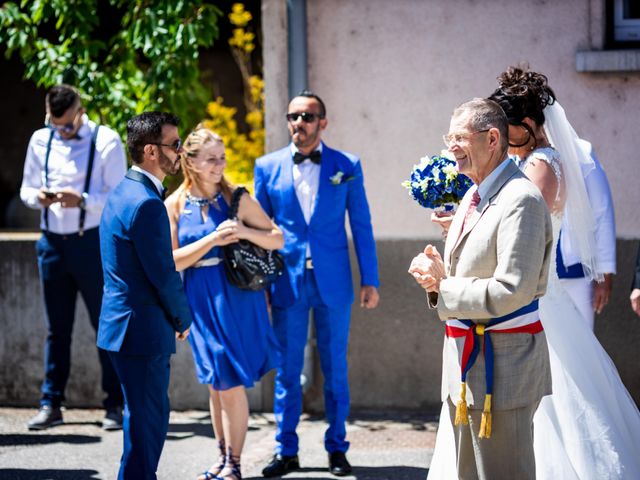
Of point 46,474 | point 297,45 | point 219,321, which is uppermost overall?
point 297,45

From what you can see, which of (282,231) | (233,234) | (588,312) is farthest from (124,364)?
(588,312)

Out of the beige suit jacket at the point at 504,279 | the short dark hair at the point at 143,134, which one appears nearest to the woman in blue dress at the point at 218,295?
the short dark hair at the point at 143,134

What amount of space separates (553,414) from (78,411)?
4063 millimetres

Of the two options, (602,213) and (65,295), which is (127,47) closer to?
(65,295)

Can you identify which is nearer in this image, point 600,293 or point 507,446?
point 507,446

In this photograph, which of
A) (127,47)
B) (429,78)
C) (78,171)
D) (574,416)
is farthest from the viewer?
(127,47)

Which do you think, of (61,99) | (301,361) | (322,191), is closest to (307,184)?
(322,191)

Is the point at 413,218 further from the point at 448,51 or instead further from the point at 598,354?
the point at 598,354

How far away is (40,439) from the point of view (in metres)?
6.93

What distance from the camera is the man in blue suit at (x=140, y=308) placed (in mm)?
4703

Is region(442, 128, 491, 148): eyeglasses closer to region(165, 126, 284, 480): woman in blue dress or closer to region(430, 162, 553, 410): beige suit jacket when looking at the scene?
region(430, 162, 553, 410): beige suit jacket

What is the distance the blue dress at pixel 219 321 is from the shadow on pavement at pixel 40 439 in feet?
4.80

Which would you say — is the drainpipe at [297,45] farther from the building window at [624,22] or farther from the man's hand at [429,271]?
the man's hand at [429,271]

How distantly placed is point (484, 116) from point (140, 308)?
1.80 m
